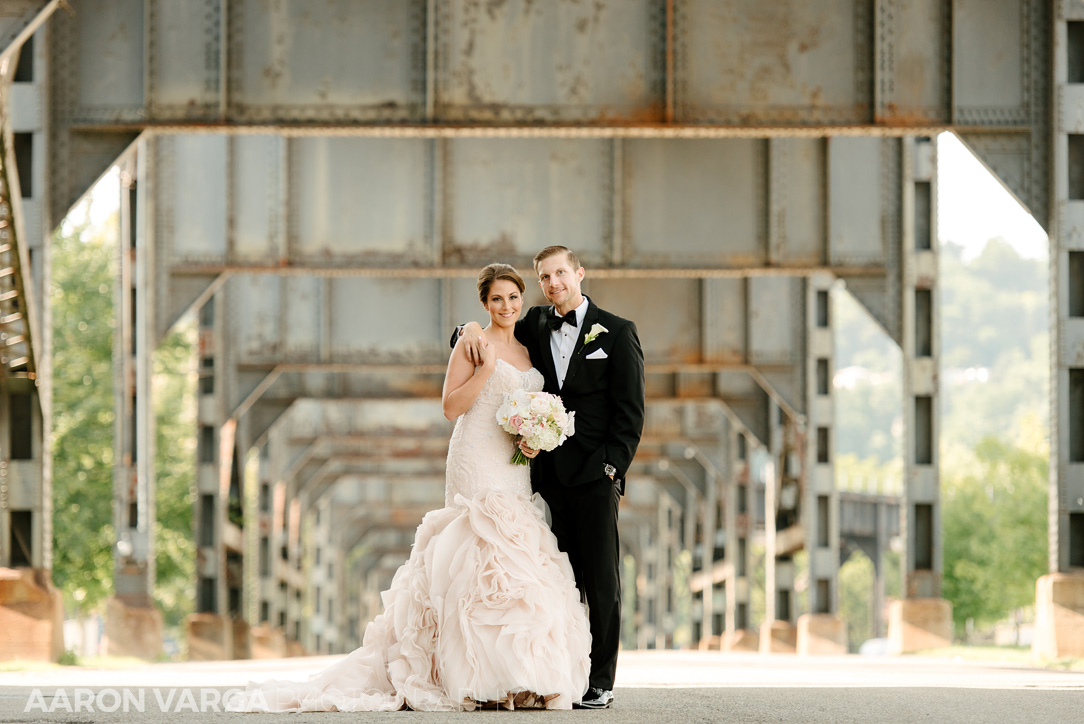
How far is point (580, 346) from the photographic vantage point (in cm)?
832

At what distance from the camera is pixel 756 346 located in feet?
89.9

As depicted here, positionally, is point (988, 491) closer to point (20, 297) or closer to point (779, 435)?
point (779, 435)

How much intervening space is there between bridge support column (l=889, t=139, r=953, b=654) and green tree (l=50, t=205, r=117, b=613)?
21.8 metres

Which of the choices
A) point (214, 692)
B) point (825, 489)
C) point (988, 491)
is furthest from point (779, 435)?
point (988, 491)

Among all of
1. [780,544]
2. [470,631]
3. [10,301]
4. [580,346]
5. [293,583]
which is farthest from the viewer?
[293,583]

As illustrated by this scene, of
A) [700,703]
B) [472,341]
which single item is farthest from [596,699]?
[472,341]

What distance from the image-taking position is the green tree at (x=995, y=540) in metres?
57.1

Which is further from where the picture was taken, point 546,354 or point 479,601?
point 546,354

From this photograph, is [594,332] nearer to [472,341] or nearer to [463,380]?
[472,341]

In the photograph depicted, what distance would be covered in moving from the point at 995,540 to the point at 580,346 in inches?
2115

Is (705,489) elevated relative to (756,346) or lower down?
lower down

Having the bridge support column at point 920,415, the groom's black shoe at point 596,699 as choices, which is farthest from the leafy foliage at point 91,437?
the groom's black shoe at point 596,699

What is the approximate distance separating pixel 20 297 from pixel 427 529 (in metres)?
10.2

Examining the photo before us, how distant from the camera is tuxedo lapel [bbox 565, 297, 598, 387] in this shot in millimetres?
8305
